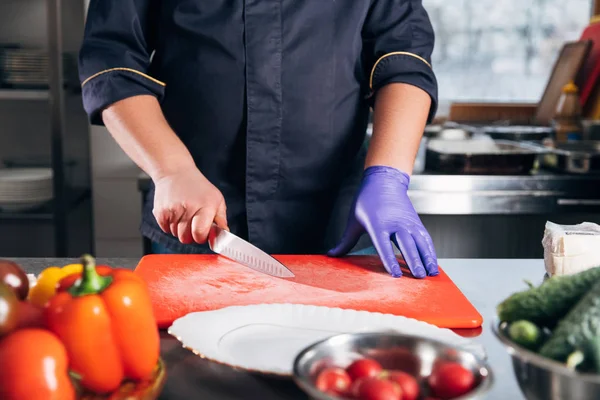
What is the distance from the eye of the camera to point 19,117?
300 centimetres

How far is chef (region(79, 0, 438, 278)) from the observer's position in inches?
52.1

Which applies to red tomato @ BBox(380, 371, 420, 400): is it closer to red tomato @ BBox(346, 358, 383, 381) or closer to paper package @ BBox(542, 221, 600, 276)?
red tomato @ BBox(346, 358, 383, 381)

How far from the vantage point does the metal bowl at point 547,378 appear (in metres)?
0.57

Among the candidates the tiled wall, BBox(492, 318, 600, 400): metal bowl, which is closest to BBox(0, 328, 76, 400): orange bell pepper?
BBox(492, 318, 600, 400): metal bowl

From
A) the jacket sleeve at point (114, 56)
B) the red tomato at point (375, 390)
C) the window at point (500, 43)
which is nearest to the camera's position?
the red tomato at point (375, 390)

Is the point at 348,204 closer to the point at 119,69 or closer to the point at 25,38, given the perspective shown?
the point at 119,69

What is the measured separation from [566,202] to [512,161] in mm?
207

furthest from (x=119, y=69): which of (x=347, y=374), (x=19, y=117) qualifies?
(x=19, y=117)

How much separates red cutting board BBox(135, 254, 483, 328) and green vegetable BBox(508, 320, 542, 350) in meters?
0.31

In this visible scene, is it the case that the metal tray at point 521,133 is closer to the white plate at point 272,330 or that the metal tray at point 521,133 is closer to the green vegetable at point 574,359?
the white plate at point 272,330

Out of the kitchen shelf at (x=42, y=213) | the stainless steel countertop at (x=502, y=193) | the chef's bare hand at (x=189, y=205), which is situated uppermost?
the chef's bare hand at (x=189, y=205)

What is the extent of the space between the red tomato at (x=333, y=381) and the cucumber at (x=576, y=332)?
18 cm

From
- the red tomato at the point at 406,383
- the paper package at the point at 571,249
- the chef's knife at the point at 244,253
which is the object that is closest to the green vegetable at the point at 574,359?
the red tomato at the point at 406,383

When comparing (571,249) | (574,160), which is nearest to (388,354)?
(571,249)
